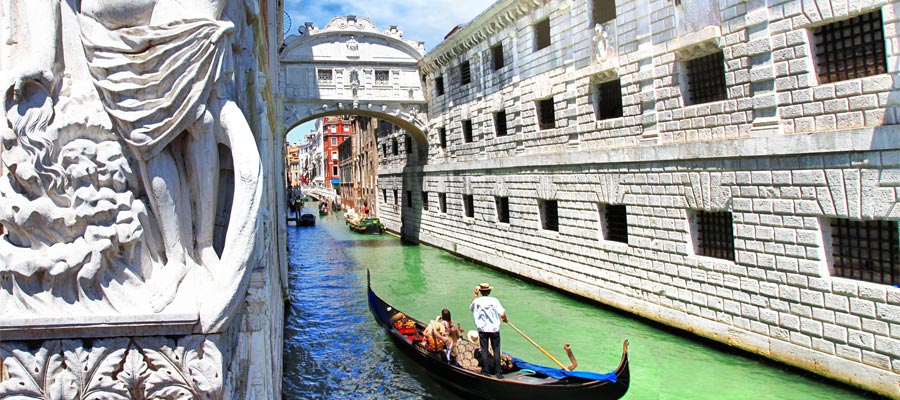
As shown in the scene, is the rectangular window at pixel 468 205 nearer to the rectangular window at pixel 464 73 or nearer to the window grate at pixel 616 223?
the rectangular window at pixel 464 73

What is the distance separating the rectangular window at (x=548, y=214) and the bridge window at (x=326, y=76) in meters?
8.85

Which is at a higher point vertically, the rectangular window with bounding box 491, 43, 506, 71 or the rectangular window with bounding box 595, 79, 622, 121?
the rectangular window with bounding box 491, 43, 506, 71

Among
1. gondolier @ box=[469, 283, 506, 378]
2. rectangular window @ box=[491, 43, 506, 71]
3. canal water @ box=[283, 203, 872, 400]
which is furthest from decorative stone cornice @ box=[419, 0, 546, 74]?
gondolier @ box=[469, 283, 506, 378]

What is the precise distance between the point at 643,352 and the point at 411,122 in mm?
12600

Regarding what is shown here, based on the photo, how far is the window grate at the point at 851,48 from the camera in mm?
5910

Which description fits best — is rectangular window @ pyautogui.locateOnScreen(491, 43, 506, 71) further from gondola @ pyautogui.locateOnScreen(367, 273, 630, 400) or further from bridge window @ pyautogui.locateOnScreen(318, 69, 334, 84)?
gondola @ pyautogui.locateOnScreen(367, 273, 630, 400)

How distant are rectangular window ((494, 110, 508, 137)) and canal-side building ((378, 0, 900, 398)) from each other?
0.36 metres

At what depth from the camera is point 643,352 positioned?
24.8 feet

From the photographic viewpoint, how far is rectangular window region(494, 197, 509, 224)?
14.2 m

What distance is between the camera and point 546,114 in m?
12.0

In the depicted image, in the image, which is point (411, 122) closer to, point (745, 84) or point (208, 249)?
point (745, 84)

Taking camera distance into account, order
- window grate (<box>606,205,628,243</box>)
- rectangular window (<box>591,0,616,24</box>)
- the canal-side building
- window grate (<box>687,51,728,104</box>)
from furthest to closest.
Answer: rectangular window (<box>591,0,616,24</box>)
window grate (<box>606,205,628,243</box>)
window grate (<box>687,51,728,104</box>)
the canal-side building

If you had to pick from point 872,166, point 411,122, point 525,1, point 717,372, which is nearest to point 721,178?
point 872,166

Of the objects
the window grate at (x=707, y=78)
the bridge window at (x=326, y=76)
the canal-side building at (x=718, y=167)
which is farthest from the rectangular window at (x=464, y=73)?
the window grate at (x=707, y=78)
